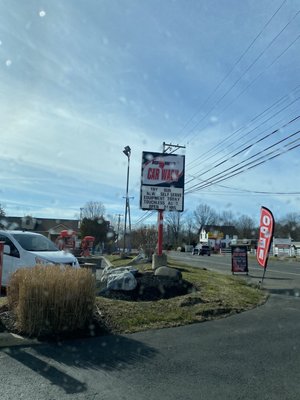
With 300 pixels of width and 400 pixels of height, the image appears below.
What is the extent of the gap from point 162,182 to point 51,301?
460 inches

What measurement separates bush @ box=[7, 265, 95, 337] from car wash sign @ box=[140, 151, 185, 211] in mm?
10844

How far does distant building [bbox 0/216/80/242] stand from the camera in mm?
78387

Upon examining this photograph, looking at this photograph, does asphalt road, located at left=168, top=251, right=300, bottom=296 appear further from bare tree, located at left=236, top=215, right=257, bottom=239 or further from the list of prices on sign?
bare tree, located at left=236, top=215, right=257, bottom=239

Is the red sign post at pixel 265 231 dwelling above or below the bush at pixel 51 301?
above

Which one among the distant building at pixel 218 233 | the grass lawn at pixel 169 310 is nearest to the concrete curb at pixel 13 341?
the grass lawn at pixel 169 310

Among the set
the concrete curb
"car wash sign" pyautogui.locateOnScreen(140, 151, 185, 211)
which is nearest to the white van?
the concrete curb

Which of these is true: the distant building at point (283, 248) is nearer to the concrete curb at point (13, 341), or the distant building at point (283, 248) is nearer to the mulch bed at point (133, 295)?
the mulch bed at point (133, 295)

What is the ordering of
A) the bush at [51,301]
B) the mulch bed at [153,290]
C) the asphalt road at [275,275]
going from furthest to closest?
1. the asphalt road at [275,275]
2. the mulch bed at [153,290]
3. the bush at [51,301]

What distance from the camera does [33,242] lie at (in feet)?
40.1

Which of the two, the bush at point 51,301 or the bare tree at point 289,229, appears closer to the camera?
the bush at point 51,301

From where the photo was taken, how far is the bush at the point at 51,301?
6.94m

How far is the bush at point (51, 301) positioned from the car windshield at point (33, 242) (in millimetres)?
4349

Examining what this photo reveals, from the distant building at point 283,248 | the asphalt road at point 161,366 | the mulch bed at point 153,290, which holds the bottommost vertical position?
the asphalt road at point 161,366

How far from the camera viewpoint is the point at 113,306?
8.57 m
